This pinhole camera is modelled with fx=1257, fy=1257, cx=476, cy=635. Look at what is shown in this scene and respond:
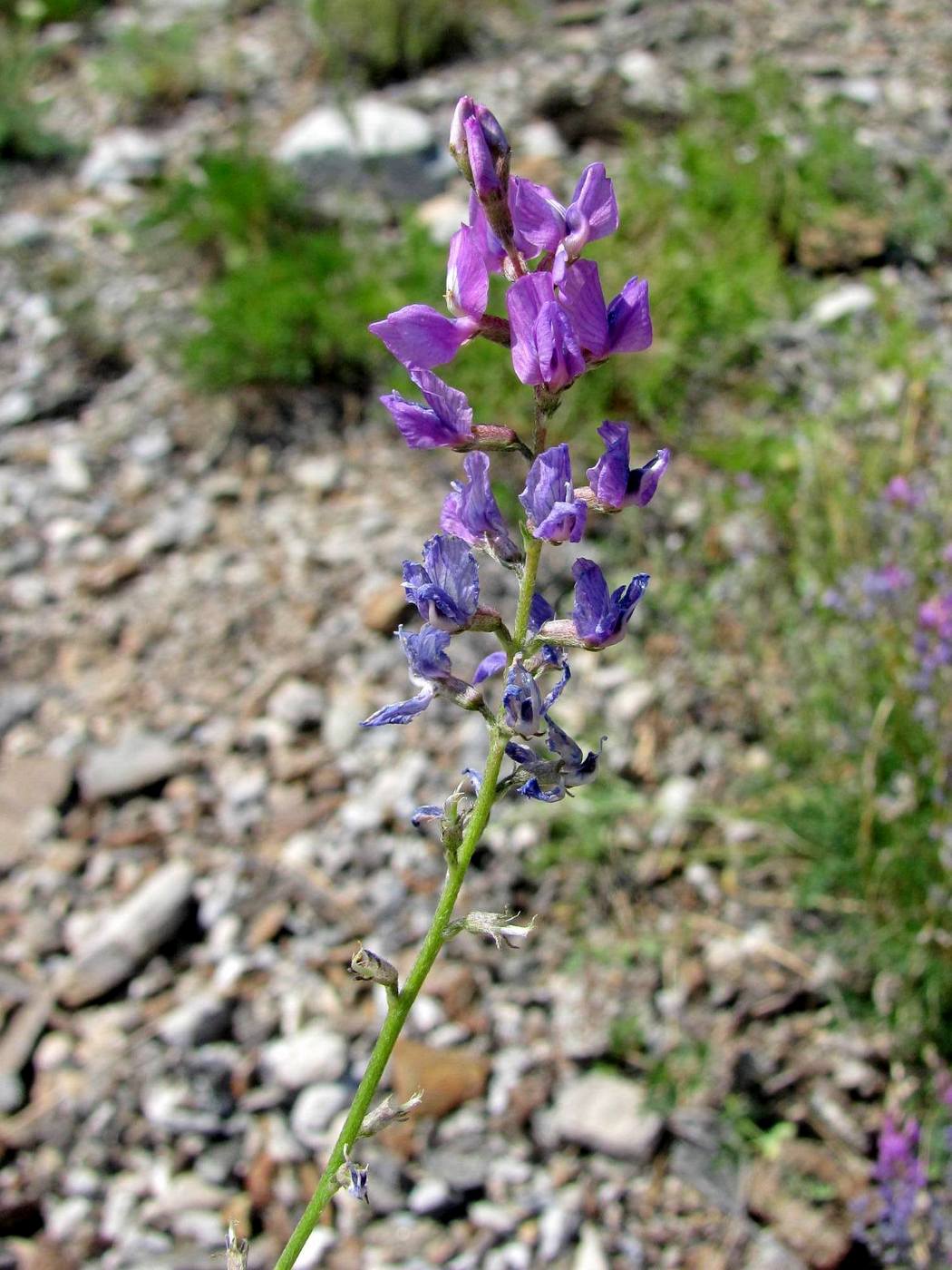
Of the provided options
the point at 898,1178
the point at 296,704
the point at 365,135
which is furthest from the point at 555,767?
the point at 365,135

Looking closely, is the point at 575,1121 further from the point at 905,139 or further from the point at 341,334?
the point at 905,139

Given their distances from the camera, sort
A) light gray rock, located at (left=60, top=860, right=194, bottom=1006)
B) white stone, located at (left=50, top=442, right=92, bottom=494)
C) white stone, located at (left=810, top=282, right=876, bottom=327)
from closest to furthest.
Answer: light gray rock, located at (left=60, top=860, right=194, bottom=1006) → white stone, located at (left=810, top=282, right=876, bottom=327) → white stone, located at (left=50, top=442, right=92, bottom=494)

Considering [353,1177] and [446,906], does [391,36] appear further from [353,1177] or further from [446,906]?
[353,1177]

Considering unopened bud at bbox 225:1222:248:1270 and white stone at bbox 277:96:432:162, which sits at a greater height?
unopened bud at bbox 225:1222:248:1270

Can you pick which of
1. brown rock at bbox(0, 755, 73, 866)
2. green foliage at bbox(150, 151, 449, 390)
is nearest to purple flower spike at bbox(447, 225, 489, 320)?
brown rock at bbox(0, 755, 73, 866)

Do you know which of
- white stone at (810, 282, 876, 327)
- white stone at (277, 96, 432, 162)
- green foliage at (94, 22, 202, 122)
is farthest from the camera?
green foliage at (94, 22, 202, 122)

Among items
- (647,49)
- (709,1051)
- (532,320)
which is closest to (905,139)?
(647,49)

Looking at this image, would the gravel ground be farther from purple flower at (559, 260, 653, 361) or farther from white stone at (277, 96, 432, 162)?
purple flower at (559, 260, 653, 361)

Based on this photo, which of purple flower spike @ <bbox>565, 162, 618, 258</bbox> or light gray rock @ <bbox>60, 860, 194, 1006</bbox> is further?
light gray rock @ <bbox>60, 860, 194, 1006</bbox>
